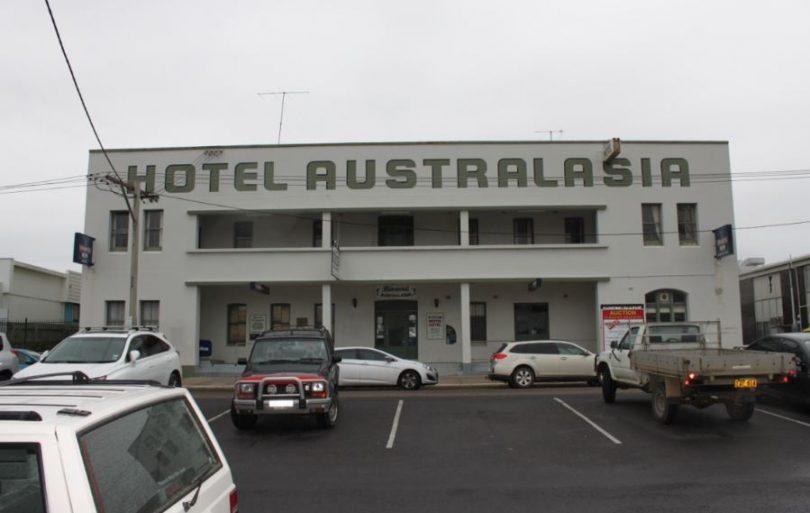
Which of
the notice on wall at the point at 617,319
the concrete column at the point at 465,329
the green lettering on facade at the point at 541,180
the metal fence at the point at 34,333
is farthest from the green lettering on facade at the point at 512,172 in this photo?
the metal fence at the point at 34,333

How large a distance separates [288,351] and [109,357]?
11.0ft

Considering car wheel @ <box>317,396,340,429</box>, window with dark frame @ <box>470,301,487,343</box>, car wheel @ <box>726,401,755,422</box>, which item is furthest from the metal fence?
car wheel @ <box>726,401,755,422</box>

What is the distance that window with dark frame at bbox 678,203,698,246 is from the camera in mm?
23938

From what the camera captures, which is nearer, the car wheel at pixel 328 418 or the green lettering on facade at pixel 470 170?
the car wheel at pixel 328 418

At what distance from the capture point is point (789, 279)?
2919 cm

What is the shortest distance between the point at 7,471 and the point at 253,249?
21.9 metres

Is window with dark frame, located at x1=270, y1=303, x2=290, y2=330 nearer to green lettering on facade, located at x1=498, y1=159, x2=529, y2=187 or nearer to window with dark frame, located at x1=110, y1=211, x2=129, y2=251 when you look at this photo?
window with dark frame, located at x1=110, y1=211, x2=129, y2=251

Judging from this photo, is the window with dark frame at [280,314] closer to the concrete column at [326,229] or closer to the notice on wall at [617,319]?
the concrete column at [326,229]

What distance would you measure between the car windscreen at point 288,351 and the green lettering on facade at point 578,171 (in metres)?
15.1

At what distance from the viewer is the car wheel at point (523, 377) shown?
19.2 m

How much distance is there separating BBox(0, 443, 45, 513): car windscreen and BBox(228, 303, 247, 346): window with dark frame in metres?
23.7

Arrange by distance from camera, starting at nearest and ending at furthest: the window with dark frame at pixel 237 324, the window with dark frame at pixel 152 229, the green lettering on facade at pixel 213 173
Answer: the green lettering on facade at pixel 213 173, the window with dark frame at pixel 152 229, the window with dark frame at pixel 237 324

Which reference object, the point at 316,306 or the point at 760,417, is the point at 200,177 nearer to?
the point at 316,306

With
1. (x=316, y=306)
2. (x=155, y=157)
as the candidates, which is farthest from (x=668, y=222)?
(x=155, y=157)
